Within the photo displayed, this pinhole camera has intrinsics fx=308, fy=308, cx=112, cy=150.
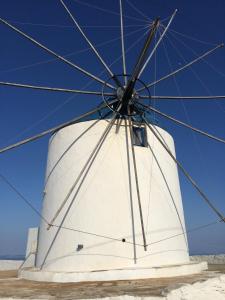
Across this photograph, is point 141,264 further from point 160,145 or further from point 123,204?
point 160,145

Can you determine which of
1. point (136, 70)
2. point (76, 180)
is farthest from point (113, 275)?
point (136, 70)

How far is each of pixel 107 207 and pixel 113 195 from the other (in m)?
0.60

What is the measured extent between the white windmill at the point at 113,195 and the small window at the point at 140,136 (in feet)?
0.17

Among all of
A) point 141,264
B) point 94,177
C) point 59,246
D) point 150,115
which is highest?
point 150,115

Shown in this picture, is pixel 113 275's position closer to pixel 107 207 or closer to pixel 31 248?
pixel 107 207

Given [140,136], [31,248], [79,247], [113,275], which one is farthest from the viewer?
[31,248]

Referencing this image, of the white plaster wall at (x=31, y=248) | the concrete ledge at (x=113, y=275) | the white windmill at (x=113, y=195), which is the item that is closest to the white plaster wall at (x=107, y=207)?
the white windmill at (x=113, y=195)

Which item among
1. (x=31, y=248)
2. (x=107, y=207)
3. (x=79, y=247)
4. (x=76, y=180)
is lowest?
(x=79, y=247)

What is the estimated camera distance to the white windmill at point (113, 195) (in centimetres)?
1300

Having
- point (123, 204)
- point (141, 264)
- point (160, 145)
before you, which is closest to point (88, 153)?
point (123, 204)

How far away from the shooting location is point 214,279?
9562 mm

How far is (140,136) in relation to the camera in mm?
15695

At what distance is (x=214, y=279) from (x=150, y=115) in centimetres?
899

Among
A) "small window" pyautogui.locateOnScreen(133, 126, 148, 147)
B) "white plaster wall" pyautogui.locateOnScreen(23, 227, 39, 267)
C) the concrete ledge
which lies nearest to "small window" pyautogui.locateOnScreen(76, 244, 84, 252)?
the concrete ledge
